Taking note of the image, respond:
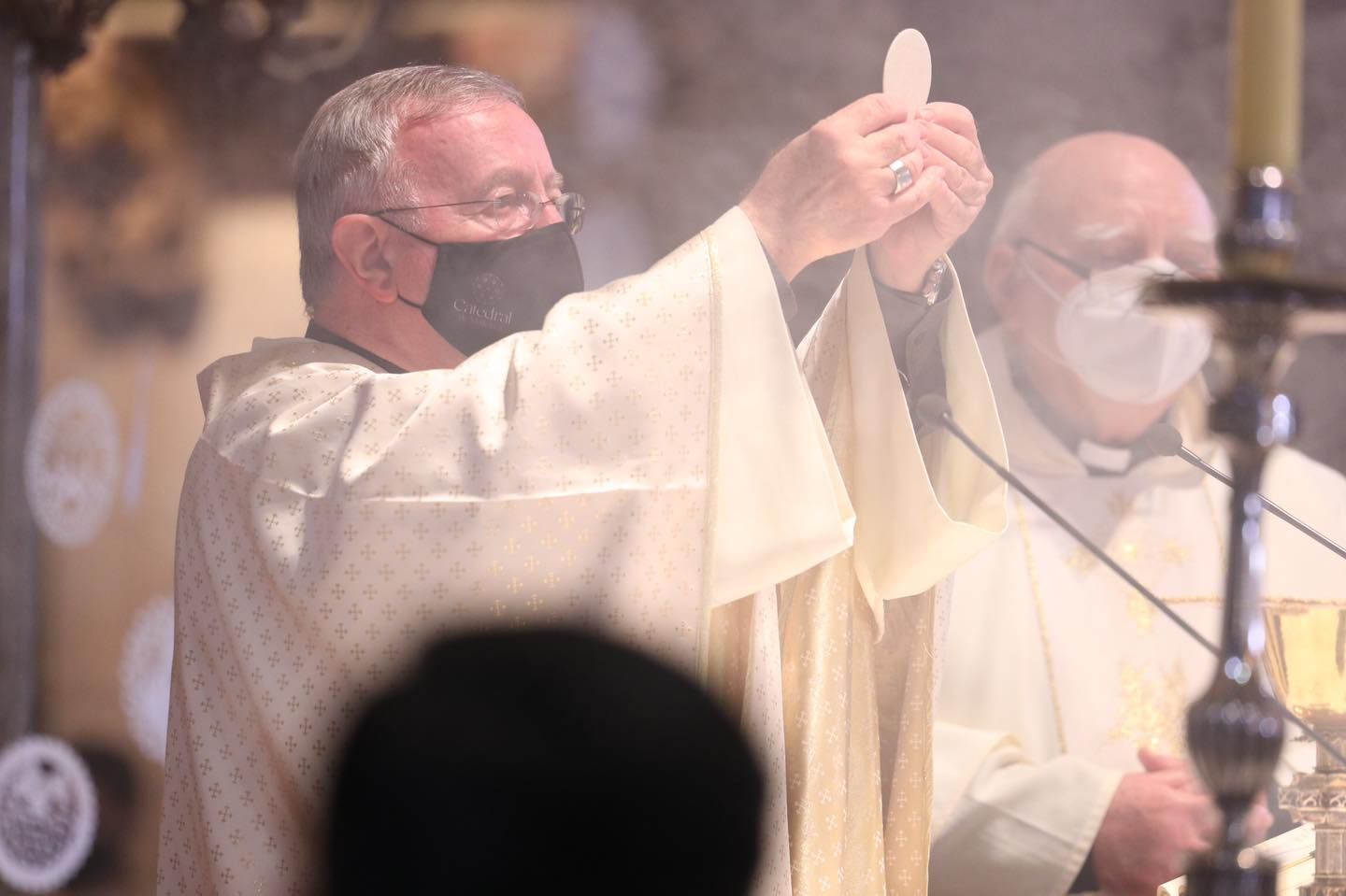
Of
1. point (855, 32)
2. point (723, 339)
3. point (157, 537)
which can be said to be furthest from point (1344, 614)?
point (157, 537)

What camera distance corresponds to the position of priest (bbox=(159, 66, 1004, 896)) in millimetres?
1917

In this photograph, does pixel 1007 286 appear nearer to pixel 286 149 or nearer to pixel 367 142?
pixel 367 142

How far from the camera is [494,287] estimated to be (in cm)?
216

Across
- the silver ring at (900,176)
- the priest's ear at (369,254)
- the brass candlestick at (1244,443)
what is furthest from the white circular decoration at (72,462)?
the brass candlestick at (1244,443)

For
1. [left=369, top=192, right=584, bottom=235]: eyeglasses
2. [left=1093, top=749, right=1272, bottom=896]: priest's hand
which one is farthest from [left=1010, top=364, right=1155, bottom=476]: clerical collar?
[left=369, top=192, right=584, bottom=235]: eyeglasses

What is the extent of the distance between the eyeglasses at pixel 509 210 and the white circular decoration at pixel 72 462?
1341 millimetres

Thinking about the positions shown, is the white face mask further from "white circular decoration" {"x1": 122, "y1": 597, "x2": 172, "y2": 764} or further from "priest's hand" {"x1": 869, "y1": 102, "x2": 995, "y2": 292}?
"white circular decoration" {"x1": 122, "y1": 597, "x2": 172, "y2": 764}

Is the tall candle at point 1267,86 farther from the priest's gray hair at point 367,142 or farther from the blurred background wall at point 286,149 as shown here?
the blurred background wall at point 286,149

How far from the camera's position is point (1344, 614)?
6.63 feet

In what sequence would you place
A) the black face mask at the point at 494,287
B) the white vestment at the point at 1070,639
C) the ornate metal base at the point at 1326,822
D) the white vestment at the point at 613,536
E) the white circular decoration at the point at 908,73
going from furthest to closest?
the white vestment at the point at 1070,639 → the black face mask at the point at 494,287 → the white circular decoration at the point at 908,73 → the white vestment at the point at 613,536 → the ornate metal base at the point at 1326,822

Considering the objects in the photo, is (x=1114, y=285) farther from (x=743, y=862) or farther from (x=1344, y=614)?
(x=743, y=862)

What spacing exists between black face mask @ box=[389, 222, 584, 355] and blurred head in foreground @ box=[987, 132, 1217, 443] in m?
0.93

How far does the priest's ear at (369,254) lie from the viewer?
7.29ft

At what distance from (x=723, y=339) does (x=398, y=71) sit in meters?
0.73
